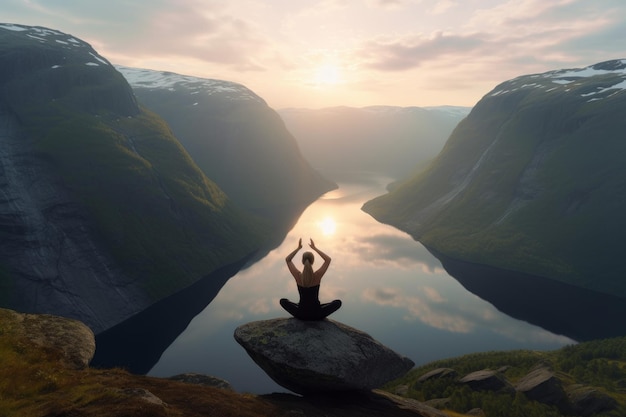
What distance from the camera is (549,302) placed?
83062 millimetres

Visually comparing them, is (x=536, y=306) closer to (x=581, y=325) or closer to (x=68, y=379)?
(x=581, y=325)

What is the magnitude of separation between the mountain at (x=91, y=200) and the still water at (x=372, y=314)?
14.8 m

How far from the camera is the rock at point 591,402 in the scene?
36188 mm

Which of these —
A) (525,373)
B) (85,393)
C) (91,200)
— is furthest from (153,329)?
(85,393)

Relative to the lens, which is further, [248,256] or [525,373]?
[248,256]

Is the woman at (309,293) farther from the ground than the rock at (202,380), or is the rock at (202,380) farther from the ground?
the woman at (309,293)

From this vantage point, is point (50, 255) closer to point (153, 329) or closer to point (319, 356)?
point (153, 329)

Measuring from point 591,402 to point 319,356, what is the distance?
116 feet

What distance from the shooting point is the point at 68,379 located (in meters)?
15.2

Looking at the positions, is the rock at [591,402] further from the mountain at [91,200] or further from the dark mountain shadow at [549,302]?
the mountain at [91,200]

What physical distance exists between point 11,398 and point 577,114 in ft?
528

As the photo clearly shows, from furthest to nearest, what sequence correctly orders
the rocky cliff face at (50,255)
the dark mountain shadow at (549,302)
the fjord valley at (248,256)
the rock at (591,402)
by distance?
the dark mountain shadow at (549,302) < the rocky cliff face at (50,255) < the rock at (591,402) < the fjord valley at (248,256)

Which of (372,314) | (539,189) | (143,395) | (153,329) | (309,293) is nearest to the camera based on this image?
(143,395)

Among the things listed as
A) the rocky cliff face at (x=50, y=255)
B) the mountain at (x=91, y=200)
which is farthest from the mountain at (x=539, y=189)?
the rocky cliff face at (x=50, y=255)
